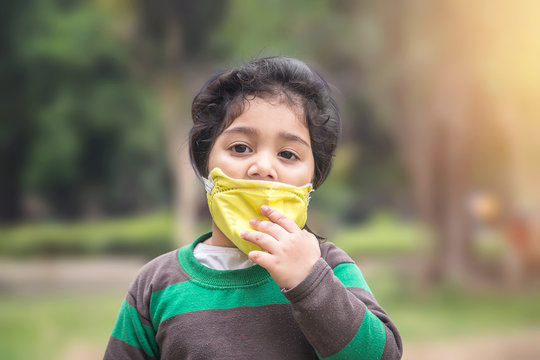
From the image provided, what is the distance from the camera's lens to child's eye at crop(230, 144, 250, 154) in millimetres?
1203

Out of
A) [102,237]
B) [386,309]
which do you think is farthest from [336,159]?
[102,237]

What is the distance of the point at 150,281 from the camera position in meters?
1.23

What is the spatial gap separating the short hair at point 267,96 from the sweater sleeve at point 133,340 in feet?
1.11

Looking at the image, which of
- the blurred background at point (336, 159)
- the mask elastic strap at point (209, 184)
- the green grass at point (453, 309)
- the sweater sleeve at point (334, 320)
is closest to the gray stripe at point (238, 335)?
the sweater sleeve at point (334, 320)

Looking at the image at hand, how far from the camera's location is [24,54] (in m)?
5.66

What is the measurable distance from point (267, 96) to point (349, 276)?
41cm

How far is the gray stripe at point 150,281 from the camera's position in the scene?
1209 millimetres

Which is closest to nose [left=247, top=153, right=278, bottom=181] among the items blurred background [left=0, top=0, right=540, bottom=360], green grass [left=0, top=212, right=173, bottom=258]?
blurred background [left=0, top=0, right=540, bottom=360]

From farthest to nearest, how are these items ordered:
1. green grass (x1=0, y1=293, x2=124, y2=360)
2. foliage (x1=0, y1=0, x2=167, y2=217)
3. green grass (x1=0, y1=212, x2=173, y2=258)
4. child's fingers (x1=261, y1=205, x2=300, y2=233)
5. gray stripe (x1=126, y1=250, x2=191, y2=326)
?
green grass (x1=0, y1=212, x2=173, y2=258) < foliage (x1=0, y1=0, x2=167, y2=217) < green grass (x1=0, y1=293, x2=124, y2=360) < gray stripe (x1=126, y1=250, x2=191, y2=326) < child's fingers (x1=261, y1=205, x2=300, y2=233)

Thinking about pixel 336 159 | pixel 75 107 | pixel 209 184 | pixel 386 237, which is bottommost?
pixel 209 184

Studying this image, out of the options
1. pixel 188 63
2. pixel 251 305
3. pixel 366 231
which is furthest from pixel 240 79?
pixel 366 231

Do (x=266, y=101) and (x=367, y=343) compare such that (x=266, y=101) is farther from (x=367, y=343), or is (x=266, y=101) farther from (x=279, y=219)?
(x=367, y=343)

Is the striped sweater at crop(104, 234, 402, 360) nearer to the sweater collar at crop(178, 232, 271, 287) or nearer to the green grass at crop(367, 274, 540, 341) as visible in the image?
the sweater collar at crop(178, 232, 271, 287)

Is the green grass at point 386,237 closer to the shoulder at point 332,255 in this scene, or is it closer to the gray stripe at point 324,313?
the shoulder at point 332,255
